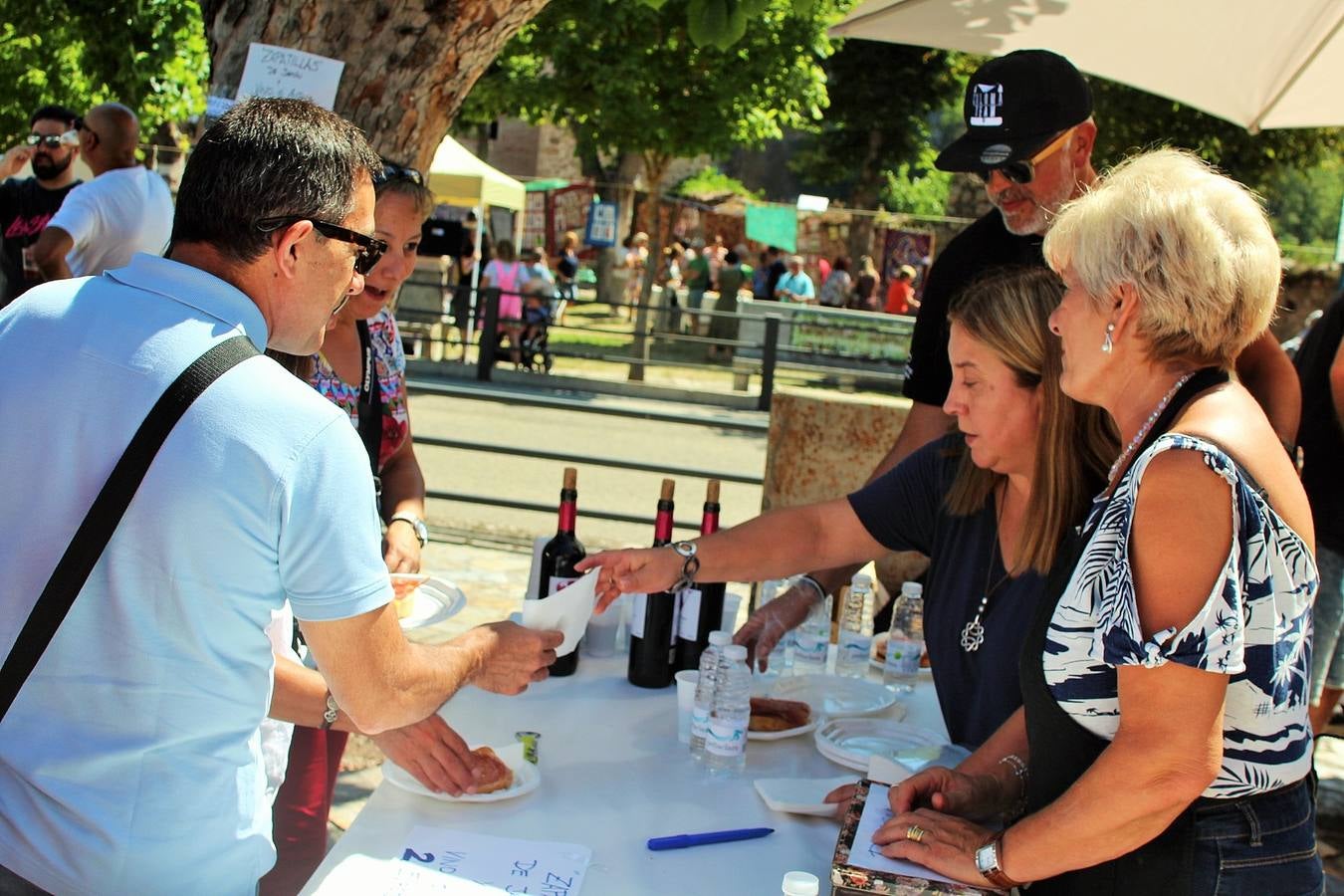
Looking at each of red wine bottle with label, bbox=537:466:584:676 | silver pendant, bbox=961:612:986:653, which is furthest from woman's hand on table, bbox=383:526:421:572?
silver pendant, bbox=961:612:986:653

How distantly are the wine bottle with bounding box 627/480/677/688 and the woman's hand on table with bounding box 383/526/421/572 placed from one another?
647 millimetres

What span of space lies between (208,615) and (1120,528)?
4.09 ft

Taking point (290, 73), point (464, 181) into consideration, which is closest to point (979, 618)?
point (290, 73)

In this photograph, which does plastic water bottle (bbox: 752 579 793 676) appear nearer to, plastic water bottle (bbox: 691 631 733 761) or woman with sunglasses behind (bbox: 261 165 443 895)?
plastic water bottle (bbox: 691 631 733 761)

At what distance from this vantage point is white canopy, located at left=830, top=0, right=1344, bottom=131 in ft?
14.6

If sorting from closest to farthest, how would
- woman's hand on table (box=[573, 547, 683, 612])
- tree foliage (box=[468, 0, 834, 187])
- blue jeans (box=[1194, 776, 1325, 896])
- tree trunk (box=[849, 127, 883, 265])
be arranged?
blue jeans (box=[1194, 776, 1325, 896])
woman's hand on table (box=[573, 547, 683, 612])
tree foliage (box=[468, 0, 834, 187])
tree trunk (box=[849, 127, 883, 265])

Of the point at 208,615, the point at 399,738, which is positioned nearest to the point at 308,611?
the point at 208,615

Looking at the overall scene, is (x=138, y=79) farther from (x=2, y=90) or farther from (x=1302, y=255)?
(x=1302, y=255)

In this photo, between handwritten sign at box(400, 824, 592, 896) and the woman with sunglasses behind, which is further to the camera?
the woman with sunglasses behind

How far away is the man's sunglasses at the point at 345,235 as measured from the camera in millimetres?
1643

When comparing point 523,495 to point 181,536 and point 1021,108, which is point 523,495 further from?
point 181,536

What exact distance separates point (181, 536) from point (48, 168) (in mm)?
5848

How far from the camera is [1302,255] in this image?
2086 centimetres

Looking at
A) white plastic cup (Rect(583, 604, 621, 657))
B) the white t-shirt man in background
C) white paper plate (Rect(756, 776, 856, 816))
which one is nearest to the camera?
white paper plate (Rect(756, 776, 856, 816))
